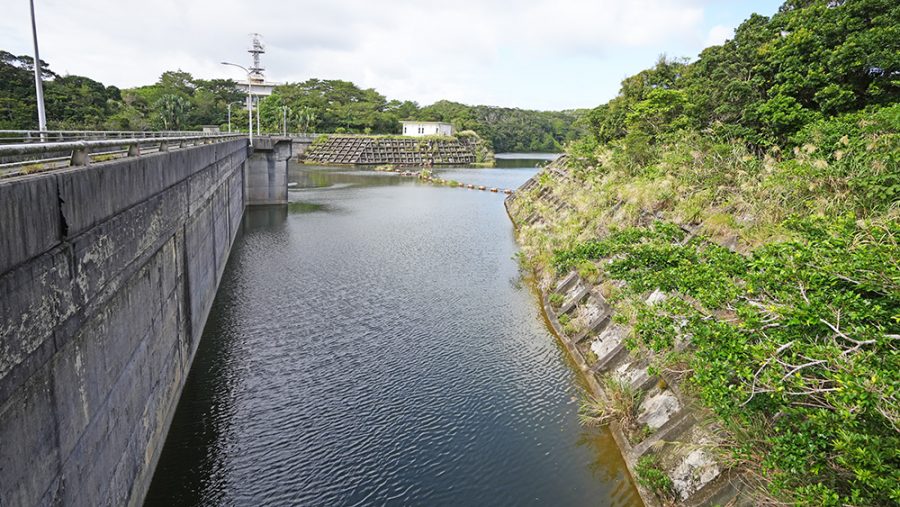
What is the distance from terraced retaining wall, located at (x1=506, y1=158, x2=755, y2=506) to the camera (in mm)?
→ 10430

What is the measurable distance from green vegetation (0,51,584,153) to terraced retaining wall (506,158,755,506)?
1491 inches

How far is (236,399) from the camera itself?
14.3 meters

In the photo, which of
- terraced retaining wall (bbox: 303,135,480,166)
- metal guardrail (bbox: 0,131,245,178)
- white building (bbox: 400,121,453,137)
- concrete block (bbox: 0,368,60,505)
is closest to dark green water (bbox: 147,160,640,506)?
concrete block (bbox: 0,368,60,505)

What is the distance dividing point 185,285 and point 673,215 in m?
17.9

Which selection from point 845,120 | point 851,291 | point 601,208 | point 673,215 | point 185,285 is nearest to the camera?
point 851,291

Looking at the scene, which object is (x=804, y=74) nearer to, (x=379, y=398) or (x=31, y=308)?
(x=379, y=398)

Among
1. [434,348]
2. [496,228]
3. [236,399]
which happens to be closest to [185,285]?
[236,399]

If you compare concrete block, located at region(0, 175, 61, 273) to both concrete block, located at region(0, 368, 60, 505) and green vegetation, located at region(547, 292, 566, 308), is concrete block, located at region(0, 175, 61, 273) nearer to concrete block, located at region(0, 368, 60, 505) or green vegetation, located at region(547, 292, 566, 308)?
concrete block, located at region(0, 368, 60, 505)

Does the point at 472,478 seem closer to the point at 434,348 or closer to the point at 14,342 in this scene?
the point at 434,348

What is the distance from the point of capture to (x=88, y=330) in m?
7.72

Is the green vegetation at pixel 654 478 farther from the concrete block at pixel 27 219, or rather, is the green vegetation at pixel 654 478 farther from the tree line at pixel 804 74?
the tree line at pixel 804 74

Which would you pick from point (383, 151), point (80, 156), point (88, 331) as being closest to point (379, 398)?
point (88, 331)

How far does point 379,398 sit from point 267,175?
1482 inches

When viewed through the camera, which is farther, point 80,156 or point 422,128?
point 422,128
